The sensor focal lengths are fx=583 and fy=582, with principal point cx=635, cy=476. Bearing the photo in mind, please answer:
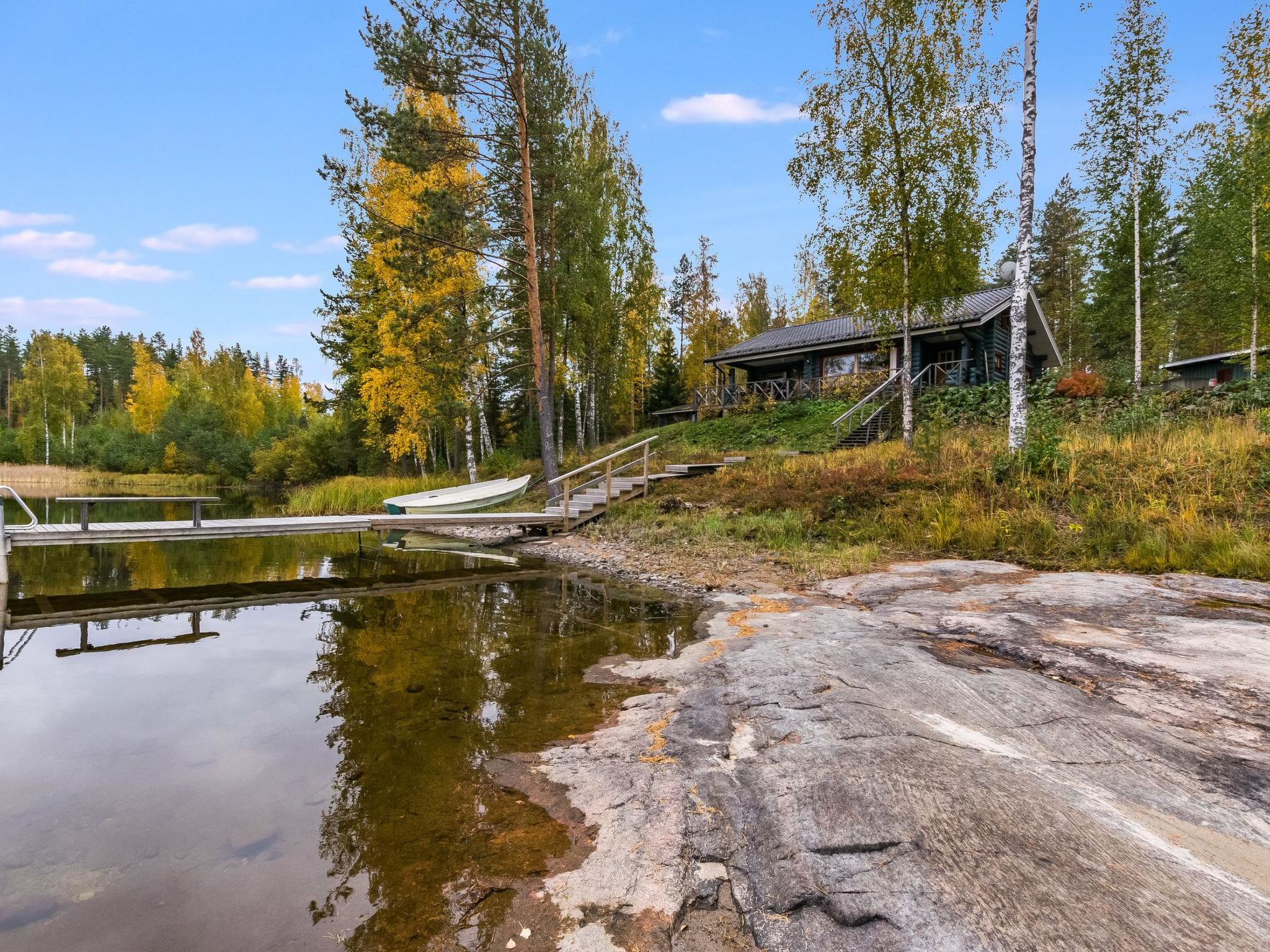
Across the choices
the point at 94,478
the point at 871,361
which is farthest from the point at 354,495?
the point at 94,478

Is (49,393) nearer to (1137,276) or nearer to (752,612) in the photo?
(752,612)

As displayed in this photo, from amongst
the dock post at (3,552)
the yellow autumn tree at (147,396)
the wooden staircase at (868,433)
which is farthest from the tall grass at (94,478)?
the wooden staircase at (868,433)

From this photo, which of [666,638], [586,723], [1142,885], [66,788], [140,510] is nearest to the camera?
[1142,885]

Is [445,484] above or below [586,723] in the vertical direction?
above

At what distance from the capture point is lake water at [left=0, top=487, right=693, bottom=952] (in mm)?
2352

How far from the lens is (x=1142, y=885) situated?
1.89 meters

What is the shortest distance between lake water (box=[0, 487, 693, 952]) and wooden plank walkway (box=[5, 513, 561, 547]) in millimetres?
887

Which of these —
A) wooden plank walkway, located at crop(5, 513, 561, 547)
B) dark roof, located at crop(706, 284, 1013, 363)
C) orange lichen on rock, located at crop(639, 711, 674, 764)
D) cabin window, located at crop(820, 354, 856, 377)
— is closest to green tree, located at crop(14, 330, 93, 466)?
wooden plank walkway, located at crop(5, 513, 561, 547)

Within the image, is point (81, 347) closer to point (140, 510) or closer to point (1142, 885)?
point (140, 510)

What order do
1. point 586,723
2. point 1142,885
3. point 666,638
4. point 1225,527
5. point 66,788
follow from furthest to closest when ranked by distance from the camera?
point 1225,527 → point 666,638 → point 586,723 → point 66,788 → point 1142,885

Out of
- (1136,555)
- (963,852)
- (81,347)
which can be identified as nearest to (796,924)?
(963,852)

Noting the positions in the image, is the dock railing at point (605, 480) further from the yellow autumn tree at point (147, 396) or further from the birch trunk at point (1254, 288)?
the yellow autumn tree at point (147, 396)

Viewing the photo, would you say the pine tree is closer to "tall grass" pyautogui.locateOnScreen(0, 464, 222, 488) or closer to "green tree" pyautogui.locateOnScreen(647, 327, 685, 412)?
"green tree" pyautogui.locateOnScreen(647, 327, 685, 412)

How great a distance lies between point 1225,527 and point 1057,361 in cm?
2467
